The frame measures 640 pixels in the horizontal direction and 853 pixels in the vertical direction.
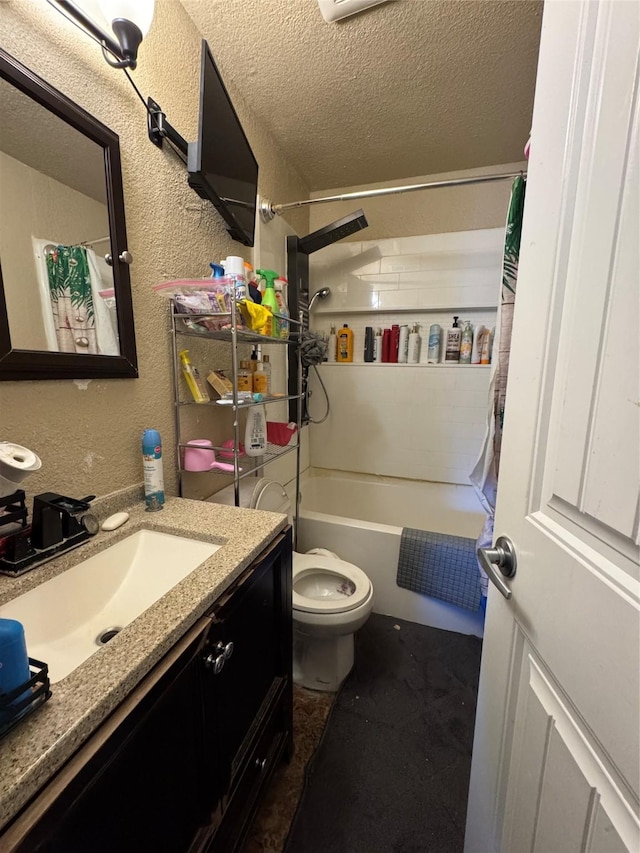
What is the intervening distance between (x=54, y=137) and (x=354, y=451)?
215 centimetres

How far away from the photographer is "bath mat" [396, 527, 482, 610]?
1.62 meters

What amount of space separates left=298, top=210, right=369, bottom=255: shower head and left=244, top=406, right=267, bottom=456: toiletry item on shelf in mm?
1239

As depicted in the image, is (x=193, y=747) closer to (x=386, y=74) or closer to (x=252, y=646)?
(x=252, y=646)

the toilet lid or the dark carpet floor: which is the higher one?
the toilet lid

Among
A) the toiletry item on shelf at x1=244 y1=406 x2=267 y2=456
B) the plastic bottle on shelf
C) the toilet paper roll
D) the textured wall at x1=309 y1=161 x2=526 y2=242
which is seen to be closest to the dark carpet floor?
the toiletry item on shelf at x1=244 y1=406 x2=267 y2=456

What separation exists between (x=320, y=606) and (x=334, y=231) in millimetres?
1945

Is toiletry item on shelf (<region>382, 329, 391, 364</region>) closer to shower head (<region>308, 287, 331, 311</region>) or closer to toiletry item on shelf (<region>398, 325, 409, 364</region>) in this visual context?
toiletry item on shelf (<region>398, 325, 409, 364</region>)

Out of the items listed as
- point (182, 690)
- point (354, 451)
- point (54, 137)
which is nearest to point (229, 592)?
point (182, 690)

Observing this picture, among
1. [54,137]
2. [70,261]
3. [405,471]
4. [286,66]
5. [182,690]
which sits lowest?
[405,471]

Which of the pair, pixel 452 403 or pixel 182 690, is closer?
pixel 182 690

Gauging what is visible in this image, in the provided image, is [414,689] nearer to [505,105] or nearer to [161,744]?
[161,744]

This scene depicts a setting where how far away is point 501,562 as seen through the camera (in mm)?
635

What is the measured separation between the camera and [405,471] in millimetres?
2467

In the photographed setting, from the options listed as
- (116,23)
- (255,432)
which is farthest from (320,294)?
(116,23)
